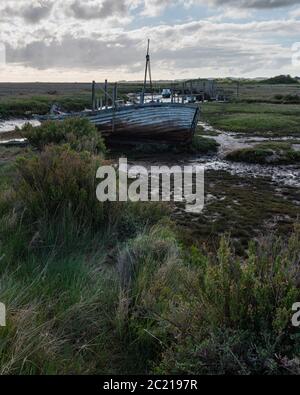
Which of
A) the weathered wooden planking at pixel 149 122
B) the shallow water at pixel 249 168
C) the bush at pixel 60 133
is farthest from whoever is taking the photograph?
the weathered wooden planking at pixel 149 122

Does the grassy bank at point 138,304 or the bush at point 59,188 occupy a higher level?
the bush at point 59,188

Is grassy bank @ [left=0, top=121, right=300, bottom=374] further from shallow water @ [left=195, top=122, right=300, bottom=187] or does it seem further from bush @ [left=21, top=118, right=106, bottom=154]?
shallow water @ [left=195, top=122, right=300, bottom=187]

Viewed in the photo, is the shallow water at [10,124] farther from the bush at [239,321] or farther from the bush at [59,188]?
the bush at [239,321]

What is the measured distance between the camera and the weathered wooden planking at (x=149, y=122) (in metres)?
19.6

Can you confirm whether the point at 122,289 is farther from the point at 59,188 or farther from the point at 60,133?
the point at 60,133

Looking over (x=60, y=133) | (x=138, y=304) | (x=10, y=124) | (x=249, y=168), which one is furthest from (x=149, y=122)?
(x=138, y=304)

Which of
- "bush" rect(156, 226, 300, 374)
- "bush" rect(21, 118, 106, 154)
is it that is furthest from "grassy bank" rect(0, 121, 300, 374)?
"bush" rect(21, 118, 106, 154)

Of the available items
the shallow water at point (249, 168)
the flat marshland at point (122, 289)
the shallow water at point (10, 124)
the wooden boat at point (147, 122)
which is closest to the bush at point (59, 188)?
the flat marshland at point (122, 289)

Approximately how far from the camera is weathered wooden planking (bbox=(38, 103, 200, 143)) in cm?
1956

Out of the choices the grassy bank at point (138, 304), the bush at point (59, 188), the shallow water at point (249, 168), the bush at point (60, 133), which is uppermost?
the bush at point (60, 133)

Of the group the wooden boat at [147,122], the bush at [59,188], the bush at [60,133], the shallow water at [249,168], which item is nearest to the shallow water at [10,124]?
the wooden boat at [147,122]

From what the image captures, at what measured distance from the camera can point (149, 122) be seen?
1998cm

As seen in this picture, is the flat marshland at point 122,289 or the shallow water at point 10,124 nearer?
the flat marshland at point 122,289

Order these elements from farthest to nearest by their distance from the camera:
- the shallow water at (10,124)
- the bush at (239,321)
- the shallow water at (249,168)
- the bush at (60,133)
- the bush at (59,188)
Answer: the shallow water at (10,124) → the shallow water at (249,168) → the bush at (60,133) → the bush at (59,188) → the bush at (239,321)
